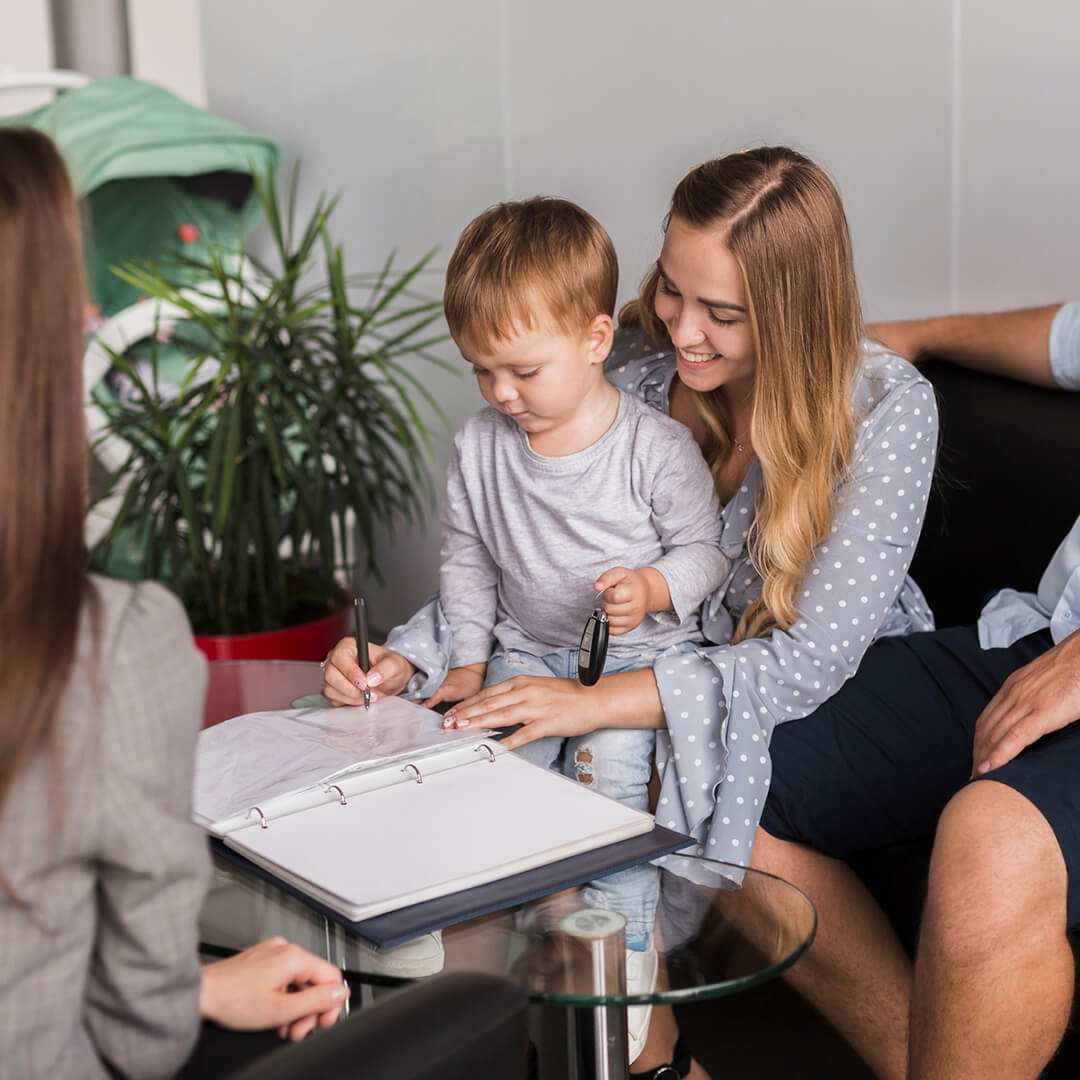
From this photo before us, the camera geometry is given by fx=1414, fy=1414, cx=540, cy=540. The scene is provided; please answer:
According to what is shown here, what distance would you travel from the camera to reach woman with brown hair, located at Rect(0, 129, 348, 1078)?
0.77m

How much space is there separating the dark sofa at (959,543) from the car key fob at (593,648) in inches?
16.8

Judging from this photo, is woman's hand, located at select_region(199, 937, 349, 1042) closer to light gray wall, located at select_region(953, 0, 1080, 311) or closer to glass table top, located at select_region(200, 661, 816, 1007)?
glass table top, located at select_region(200, 661, 816, 1007)

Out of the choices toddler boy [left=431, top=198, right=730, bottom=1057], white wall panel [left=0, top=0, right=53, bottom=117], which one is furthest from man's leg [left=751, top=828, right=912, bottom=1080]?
white wall panel [left=0, top=0, right=53, bottom=117]

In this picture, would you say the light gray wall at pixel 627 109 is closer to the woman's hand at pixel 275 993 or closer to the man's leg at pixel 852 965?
the man's leg at pixel 852 965

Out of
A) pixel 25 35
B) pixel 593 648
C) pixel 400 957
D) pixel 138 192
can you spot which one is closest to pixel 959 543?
pixel 593 648

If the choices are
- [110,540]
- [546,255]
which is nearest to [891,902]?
[546,255]

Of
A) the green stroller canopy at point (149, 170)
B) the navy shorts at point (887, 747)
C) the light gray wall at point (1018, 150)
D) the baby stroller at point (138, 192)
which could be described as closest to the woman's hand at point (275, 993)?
the navy shorts at point (887, 747)

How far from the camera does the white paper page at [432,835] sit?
43.3 inches

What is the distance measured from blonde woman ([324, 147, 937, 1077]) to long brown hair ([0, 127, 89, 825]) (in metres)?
0.81

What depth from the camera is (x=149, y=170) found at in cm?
314

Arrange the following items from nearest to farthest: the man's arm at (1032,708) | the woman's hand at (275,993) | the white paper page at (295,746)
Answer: the woman's hand at (275,993), the white paper page at (295,746), the man's arm at (1032,708)

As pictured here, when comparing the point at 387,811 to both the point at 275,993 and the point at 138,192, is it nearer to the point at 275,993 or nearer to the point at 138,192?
the point at 275,993

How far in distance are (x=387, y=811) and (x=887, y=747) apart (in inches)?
27.4

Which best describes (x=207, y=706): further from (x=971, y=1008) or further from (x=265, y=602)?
(x=265, y=602)
